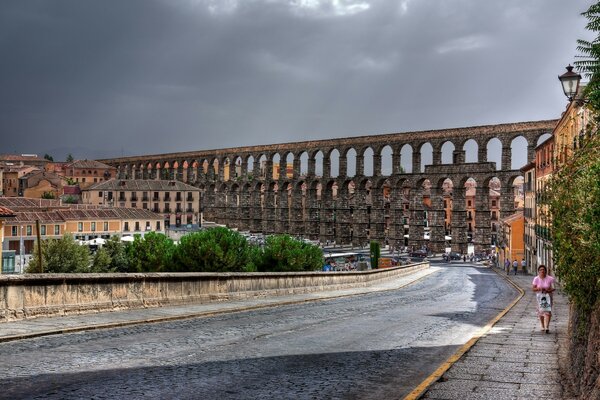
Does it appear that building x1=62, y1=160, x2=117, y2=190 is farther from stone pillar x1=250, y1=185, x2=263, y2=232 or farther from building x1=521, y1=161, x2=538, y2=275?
building x1=521, y1=161, x2=538, y2=275

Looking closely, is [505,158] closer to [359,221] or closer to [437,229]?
[437,229]

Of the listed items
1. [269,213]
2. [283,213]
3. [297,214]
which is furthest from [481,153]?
[269,213]

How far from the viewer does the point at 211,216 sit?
14088 centimetres

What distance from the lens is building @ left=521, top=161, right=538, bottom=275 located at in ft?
199

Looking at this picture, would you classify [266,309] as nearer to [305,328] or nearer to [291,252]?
[305,328]

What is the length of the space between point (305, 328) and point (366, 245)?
315ft

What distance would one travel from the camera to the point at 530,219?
65062 millimetres

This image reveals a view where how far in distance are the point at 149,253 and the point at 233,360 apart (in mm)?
50644

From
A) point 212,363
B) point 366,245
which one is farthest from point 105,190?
point 212,363

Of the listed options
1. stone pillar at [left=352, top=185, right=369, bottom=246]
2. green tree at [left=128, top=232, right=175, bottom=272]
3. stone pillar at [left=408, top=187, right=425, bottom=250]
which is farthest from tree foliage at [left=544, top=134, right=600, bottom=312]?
stone pillar at [left=352, top=185, right=369, bottom=246]

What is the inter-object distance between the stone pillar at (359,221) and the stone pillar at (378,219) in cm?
133

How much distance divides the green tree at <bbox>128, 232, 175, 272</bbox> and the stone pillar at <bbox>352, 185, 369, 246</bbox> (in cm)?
5098

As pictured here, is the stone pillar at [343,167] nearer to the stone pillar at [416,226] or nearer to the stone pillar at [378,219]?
the stone pillar at [378,219]

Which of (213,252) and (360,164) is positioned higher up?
(360,164)
